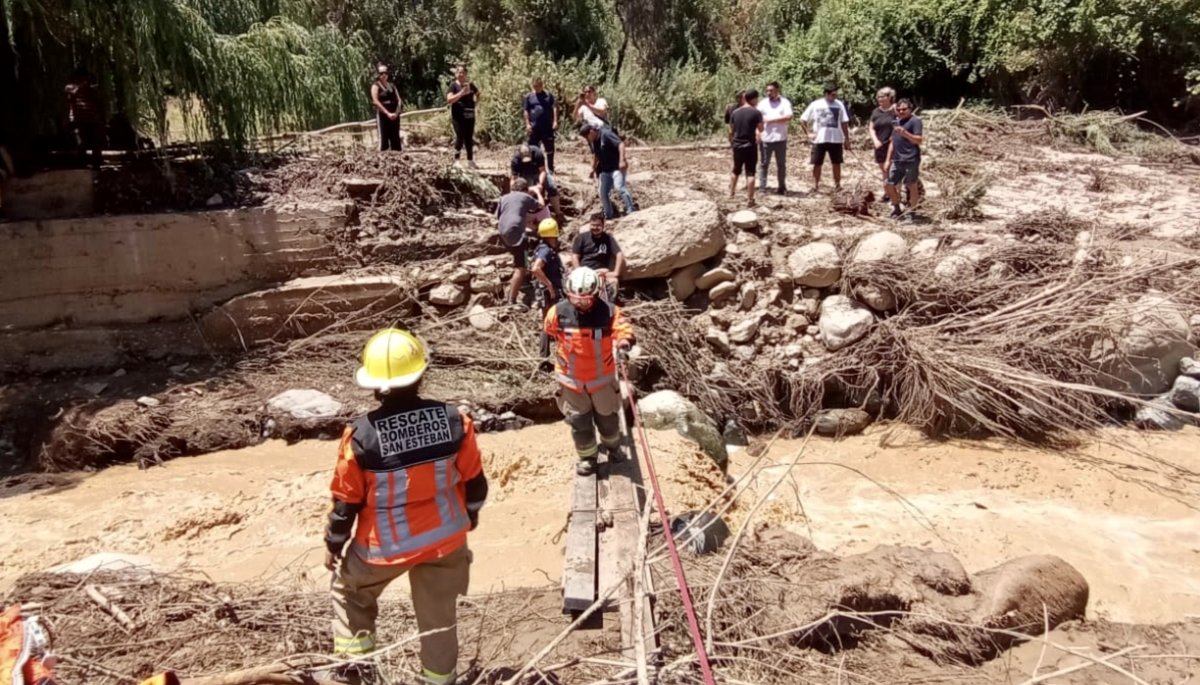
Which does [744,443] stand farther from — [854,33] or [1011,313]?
[854,33]

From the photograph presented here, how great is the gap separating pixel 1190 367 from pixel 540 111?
7827mm

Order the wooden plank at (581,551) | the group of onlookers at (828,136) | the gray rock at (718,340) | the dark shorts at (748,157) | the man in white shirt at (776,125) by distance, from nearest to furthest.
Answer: the wooden plank at (581,551) → the gray rock at (718,340) → the group of onlookers at (828,136) → the dark shorts at (748,157) → the man in white shirt at (776,125)

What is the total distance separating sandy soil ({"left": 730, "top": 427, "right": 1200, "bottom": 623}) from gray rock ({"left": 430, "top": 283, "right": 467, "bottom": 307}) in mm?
3695

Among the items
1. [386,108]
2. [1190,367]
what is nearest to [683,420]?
[1190,367]

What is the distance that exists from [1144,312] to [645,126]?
10.7m

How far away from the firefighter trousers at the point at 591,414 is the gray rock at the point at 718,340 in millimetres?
3250

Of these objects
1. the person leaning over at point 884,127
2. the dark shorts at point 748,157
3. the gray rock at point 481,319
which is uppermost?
the person leaning over at point 884,127

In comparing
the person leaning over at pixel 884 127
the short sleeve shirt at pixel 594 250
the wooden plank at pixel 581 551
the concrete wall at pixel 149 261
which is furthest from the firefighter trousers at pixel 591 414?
the person leaning over at pixel 884 127

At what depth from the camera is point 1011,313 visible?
8.82 metres

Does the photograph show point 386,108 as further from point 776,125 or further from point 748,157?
point 776,125

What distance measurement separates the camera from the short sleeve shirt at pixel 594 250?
7.96 m

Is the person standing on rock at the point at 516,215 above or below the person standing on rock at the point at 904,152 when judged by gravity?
below

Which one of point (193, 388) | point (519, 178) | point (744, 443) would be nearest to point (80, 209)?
point (193, 388)

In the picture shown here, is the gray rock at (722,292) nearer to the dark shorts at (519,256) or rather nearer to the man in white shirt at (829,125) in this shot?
the dark shorts at (519,256)
